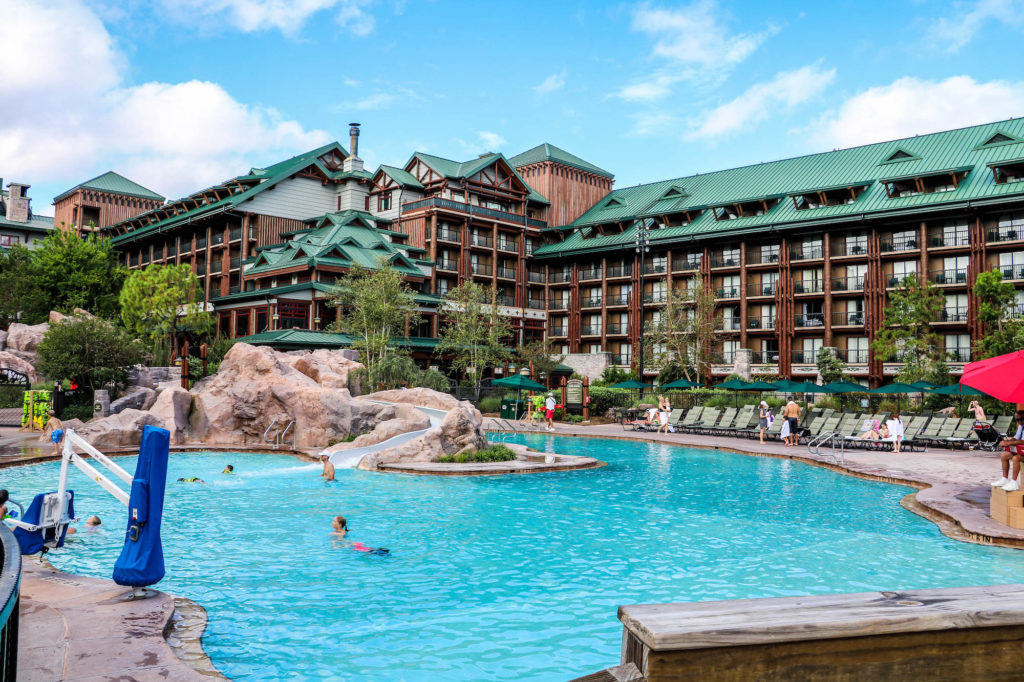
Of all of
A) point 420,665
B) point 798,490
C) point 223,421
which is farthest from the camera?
point 223,421

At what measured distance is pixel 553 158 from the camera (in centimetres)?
6656

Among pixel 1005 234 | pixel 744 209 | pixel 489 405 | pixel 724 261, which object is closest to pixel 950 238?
pixel 1005 234

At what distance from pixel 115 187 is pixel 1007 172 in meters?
77.7

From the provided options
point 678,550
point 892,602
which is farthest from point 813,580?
point 892,602

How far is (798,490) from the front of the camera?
17.0 meters

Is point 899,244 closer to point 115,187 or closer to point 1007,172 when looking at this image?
point 1007,172

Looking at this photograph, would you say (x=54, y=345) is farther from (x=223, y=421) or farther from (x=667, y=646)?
(x=667, y=646)

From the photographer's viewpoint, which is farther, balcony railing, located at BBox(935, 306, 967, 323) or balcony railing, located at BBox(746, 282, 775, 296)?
balcony railing, located at BBox(746, 282, 775, 296)

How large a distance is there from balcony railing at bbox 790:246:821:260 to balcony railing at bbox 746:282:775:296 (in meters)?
2.44

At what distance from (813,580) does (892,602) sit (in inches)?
314

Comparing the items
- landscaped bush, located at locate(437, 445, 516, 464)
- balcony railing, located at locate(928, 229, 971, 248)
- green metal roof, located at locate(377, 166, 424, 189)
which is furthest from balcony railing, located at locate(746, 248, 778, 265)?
landscaped bush, located at locate(437, 445, 516, 464)

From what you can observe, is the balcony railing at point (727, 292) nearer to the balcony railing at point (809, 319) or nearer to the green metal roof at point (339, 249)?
the balcony railing at point (809, 319)

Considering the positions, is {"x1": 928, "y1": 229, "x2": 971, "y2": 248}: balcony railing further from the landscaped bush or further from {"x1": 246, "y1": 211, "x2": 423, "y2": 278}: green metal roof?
the landscaped bush

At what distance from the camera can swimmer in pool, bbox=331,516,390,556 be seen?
10.8 metres
